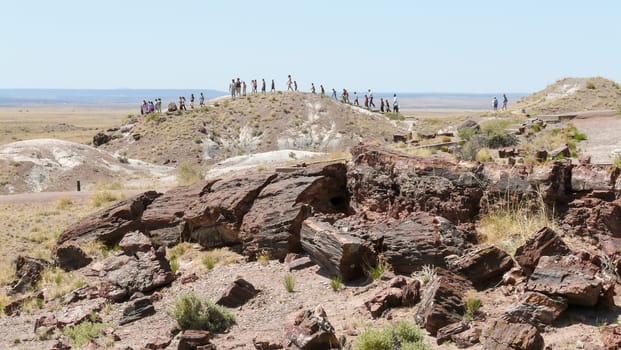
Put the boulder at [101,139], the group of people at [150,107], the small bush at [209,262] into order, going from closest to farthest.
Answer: the small bush at [209,262] → the boulder at [101,139] → the group of people at [150,107]

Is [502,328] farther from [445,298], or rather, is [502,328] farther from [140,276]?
[140,276]

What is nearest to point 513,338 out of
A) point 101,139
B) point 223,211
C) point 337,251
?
point 337,251

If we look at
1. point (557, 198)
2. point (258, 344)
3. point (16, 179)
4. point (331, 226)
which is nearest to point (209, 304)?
point (258, 344)

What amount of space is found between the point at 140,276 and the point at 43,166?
112 ft

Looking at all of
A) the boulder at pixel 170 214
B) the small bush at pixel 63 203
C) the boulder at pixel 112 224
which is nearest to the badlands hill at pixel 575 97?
the small bush at pixel 63 203

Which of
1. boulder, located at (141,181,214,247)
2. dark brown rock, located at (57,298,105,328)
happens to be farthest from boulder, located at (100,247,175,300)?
boulder, located at (141,181,214,247)

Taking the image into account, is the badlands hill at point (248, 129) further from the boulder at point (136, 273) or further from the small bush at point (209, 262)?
the small bush at point (209, 262)

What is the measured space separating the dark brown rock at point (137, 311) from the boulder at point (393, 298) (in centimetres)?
535

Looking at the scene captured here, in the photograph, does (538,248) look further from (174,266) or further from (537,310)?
(174,266)

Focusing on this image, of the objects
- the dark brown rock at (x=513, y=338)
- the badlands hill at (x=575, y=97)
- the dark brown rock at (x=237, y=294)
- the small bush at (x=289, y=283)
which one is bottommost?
the dark brown rock at (x=237, y=294)

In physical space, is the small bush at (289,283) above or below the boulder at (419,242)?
below

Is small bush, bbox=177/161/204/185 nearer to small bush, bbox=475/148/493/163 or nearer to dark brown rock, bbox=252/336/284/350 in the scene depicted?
small bush, bbox=475/148/493/163

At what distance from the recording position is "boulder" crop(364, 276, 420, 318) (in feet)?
A: 36.6

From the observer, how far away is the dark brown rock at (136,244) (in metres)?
17.5
